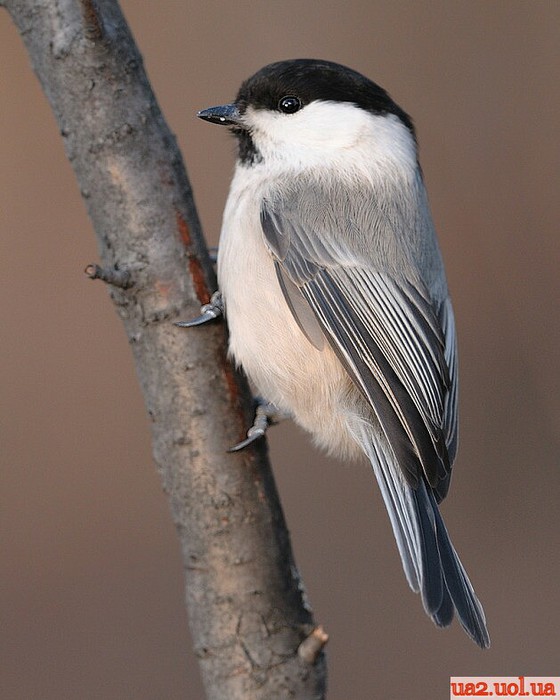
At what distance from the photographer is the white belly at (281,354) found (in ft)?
4.49

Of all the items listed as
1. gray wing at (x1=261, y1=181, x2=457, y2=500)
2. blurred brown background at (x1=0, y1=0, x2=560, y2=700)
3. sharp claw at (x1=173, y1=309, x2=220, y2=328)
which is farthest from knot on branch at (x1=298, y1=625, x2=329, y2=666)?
blurred brown background at (x1=0, y1=0, x2=560, y2=700)

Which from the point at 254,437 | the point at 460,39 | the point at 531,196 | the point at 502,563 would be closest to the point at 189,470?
the point at 254,437

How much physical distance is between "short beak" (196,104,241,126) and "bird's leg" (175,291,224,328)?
412 mm

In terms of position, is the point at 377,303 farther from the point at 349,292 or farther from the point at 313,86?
the point at 313,86

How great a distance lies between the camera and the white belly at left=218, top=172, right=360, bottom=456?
1367 millimetres

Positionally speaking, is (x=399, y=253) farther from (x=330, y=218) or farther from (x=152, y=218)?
(x=152, y=218)

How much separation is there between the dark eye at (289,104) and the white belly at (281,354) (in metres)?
0.22

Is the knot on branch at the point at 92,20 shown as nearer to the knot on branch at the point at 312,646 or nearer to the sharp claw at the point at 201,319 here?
the sharp claw at the point at 201,319

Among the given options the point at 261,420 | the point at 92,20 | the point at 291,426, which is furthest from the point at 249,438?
the point at 291,426

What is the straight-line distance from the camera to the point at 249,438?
1.20 m

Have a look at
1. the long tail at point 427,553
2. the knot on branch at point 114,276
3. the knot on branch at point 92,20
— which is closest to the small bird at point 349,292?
the long tail at point 427,553

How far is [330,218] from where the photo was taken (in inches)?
56.9

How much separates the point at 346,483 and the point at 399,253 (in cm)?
108

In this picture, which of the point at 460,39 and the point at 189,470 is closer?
the point at 189,470
